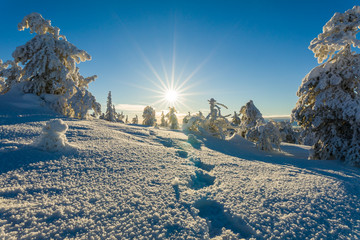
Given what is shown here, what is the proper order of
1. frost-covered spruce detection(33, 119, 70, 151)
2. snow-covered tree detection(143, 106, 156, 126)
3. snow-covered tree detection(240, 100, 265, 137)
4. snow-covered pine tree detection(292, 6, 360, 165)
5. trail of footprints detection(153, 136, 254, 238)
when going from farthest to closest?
snow-covered tree detection(143, 106, 156, 126) → snow-covered tree detection(240, 100, 265, 137) → snow-covered pine tree detection(292, 6, 360, 165) → frost-covered spruce detection(33, 119, 70, 151) → trail of footprints detection(153, 136, 254, 238)

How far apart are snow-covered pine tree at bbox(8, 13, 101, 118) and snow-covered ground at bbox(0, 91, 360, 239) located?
450 cm

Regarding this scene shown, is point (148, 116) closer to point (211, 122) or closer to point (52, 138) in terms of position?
point (211, 122)

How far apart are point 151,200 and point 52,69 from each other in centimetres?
995

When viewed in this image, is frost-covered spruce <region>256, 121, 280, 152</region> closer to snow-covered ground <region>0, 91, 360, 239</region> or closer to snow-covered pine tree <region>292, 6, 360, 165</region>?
snow-covered pine tree <region>292, 6, 360, 165</region>

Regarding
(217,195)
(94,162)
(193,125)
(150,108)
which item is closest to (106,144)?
(94,162)

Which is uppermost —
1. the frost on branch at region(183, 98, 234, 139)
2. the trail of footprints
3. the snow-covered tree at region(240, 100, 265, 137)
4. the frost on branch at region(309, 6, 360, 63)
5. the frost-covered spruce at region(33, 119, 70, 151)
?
the frost on branch at region(309, 6, 360, 63)

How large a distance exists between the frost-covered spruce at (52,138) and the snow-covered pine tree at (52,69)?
471 centimetres

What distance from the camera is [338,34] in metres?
7.05

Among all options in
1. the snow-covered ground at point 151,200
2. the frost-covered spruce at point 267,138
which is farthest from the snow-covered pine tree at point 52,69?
the frost-covered spruce at point 267,138

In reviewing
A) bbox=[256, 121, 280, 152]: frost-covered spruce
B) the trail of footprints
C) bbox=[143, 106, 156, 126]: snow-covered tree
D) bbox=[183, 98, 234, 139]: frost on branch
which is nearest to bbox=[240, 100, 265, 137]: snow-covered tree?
bbox=[183, 98, 234, 139]: frost on branch

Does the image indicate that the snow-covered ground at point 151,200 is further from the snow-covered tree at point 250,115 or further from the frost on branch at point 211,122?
the snow-covered tree at point 250,115

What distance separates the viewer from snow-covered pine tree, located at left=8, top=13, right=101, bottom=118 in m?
8.24

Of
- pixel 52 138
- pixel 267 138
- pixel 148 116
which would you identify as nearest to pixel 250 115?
pixel 267 138

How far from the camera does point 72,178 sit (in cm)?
269
